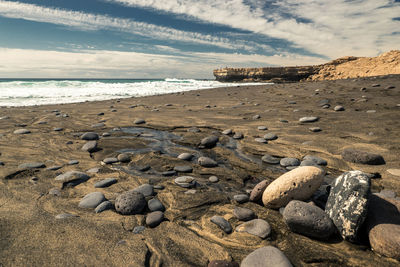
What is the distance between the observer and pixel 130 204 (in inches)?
76.5

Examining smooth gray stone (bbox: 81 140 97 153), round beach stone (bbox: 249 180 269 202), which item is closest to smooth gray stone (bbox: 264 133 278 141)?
round beach stone (bbox: 249 180 269 202)

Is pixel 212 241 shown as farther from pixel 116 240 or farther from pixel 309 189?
pixel 309 189

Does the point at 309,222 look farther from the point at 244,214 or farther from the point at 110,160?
the point at 110,160

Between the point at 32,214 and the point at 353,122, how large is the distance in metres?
5.27

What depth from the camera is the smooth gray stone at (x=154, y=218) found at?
1793 millimetres

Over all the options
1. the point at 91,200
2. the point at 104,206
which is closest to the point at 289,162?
the point at 104,206

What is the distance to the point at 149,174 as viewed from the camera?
2812mm

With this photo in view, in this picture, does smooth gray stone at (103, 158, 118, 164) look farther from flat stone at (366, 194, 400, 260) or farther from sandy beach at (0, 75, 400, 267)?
flat stone at (366, 194, 400, 260)

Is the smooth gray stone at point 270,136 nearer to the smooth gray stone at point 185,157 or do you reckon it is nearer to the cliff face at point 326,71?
the smooth gray stone at point 185,157

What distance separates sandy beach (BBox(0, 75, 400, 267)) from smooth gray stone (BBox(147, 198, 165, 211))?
0.08 metres

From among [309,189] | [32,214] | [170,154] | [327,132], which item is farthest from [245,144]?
[32,214]

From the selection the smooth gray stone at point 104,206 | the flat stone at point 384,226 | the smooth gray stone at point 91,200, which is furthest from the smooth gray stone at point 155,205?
the flat stone at point 384,226

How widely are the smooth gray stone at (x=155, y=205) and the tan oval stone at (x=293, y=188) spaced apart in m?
0.98

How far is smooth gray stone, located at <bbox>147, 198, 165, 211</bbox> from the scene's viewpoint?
1995 mm
